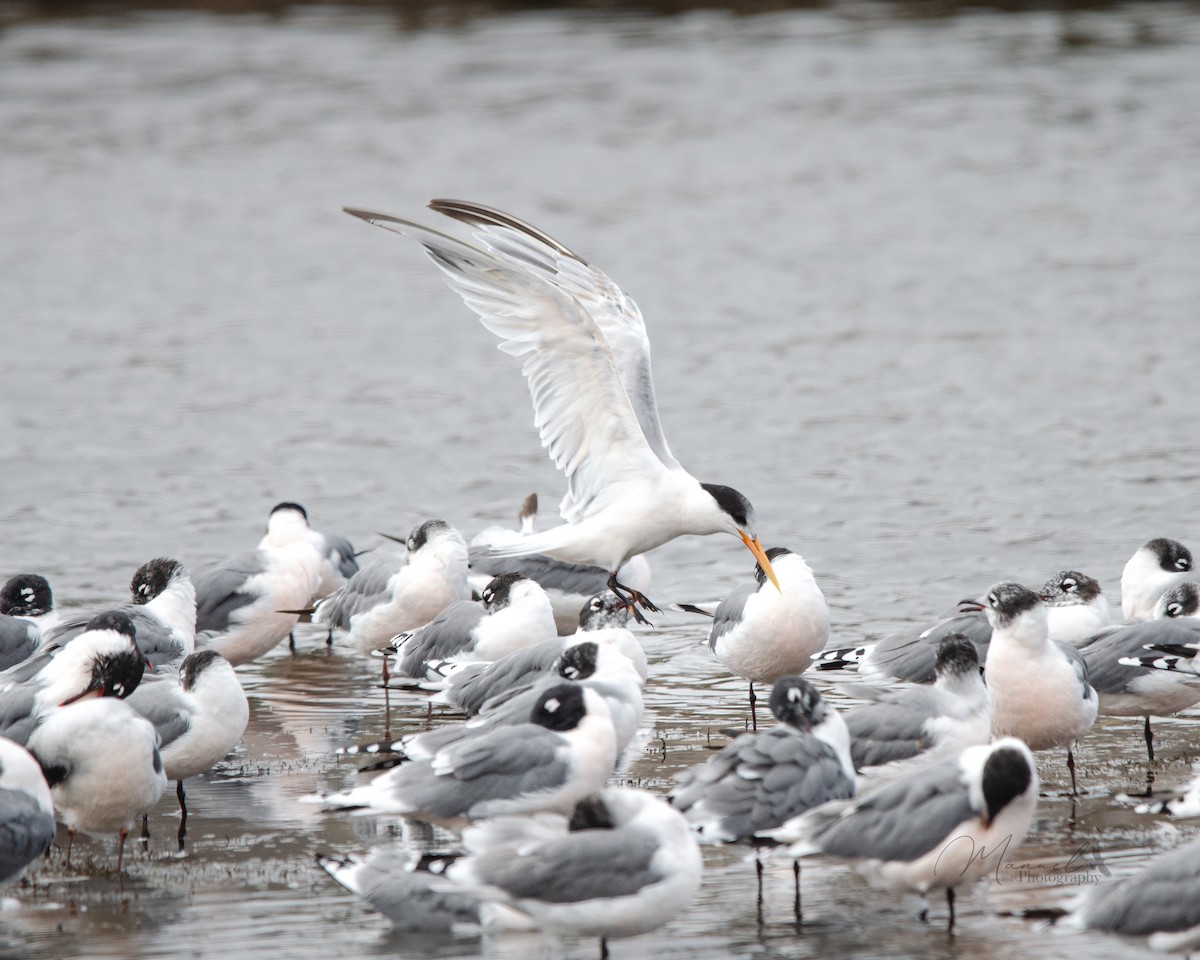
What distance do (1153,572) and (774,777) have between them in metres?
4.03

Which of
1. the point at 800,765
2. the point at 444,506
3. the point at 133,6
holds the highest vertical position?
the point at 133,6

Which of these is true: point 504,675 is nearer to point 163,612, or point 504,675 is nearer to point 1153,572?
point 163,612

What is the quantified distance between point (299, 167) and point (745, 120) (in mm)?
7846

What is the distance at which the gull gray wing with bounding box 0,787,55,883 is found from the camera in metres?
5.95

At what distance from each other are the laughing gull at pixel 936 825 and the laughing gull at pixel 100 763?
2368 millimetres

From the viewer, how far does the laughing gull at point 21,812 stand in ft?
19.5

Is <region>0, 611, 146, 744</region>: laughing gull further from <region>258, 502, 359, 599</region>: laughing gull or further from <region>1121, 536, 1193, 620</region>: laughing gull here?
<region>1121, 536, 1193, 620</region>: laughing gull

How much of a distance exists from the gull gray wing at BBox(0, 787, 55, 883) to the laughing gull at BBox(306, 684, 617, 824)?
91 centimetres

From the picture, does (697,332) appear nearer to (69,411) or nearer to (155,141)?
(69,411)

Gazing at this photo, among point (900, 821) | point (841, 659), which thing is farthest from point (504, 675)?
point (900, 821)

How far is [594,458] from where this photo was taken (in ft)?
31.2

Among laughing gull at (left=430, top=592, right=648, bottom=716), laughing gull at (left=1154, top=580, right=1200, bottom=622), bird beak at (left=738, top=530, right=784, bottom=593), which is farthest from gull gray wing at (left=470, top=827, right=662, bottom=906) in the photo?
laughing gull at (left=1154, top=580, right=1200, bottom=622)

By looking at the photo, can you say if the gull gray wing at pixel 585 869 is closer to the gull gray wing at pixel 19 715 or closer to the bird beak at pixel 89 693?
the bird beak at pixel 89 693

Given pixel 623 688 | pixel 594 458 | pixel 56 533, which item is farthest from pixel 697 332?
pixel 623 688
